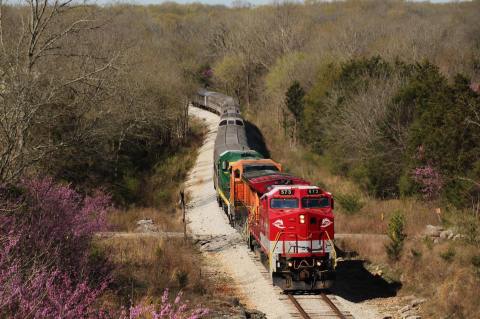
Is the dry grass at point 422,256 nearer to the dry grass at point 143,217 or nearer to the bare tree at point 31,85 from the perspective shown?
the dry grass at point 143,217

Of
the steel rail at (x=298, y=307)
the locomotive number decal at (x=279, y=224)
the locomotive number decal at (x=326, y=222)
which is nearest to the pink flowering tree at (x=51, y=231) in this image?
the locomotive number decal at (x=279, y=224)

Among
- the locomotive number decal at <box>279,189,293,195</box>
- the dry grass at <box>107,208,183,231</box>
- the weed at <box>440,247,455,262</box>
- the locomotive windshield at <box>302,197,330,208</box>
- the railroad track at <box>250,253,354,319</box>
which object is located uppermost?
the locomotive number decal at <box>279,189,293,195</box>

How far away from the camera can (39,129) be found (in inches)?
1412

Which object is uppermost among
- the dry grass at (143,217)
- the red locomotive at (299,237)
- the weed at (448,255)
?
the red locomotive at (299,237)

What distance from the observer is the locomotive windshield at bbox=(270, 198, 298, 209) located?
19.5 m

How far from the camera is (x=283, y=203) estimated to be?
19.5 metres

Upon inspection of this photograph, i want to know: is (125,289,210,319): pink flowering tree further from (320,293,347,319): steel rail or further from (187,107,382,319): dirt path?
(320,293,347,319): steel rail

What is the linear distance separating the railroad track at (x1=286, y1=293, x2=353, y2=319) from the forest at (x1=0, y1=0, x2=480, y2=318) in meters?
3.01

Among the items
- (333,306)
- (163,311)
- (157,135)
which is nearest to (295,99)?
(157,135)

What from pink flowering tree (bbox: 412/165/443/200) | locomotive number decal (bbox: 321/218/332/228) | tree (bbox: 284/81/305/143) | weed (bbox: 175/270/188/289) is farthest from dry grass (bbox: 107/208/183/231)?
tree (bbox: 284/81/305/143)

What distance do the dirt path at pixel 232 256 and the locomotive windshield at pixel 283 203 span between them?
3.06m

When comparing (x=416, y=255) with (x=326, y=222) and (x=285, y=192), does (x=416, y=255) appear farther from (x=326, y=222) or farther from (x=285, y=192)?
(x=285, y=192)

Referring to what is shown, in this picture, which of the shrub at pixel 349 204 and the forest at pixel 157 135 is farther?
the shrub at pixel 349 204

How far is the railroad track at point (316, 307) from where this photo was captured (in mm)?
17562
